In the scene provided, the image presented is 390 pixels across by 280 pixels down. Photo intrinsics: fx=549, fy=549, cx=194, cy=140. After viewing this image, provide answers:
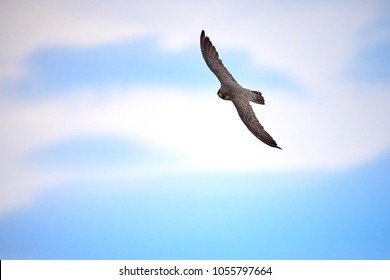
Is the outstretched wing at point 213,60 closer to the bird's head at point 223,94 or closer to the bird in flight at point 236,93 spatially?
the bird in flight at point 236,93

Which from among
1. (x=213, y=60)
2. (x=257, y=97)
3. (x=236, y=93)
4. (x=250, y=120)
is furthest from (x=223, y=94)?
(x=213, y=60)

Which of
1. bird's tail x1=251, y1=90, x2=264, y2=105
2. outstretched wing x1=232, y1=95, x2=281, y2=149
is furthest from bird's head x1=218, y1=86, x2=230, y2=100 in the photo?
bird's tail x1=251, y1=90, x2=264, y2=105

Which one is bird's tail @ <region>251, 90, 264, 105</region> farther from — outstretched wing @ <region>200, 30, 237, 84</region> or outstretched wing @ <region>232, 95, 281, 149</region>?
outstretched wing @ <region>200, 30, 237, 84</region>

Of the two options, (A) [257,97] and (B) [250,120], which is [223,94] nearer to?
(A) [257,97]

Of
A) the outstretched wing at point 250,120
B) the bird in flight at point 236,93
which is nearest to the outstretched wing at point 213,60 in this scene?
the bird in flight at point 236,93

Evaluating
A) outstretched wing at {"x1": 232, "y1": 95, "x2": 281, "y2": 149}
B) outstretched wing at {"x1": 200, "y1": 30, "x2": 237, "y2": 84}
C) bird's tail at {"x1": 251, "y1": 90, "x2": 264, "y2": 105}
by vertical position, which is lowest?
outstretched wing at {"x1": 232, "y1": 95, "x2": 281, "y2": 149}

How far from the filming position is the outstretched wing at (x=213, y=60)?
1063 cm

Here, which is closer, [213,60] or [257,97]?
[257,97]

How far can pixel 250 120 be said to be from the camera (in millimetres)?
9141

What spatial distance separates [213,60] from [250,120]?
2.33m

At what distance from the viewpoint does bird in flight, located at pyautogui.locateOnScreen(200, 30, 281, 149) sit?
8.89 metres
